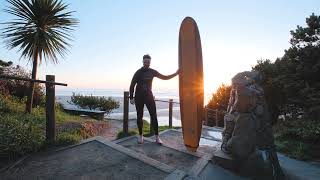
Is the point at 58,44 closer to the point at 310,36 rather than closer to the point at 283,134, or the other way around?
the point at 283,134

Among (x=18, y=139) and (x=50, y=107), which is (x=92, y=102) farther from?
(x=18, y=139)

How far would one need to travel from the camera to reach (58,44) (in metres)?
11.4

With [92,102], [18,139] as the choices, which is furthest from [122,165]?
[92,102]

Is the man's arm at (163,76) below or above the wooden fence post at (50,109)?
above

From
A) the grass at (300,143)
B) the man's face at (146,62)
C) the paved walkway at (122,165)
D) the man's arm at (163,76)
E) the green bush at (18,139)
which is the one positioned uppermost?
the man's face at (146,62)

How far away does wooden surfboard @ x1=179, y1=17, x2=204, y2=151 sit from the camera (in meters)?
6.00

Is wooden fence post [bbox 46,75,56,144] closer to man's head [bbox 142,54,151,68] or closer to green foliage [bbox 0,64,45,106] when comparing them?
man's head [bbox 142,54,151,68]

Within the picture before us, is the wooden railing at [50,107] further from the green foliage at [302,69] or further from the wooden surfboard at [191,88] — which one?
the green foliage at [302,69]

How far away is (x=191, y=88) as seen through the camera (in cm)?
611

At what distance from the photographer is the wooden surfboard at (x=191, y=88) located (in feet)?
19.7

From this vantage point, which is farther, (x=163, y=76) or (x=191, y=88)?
(x=163, y=76)

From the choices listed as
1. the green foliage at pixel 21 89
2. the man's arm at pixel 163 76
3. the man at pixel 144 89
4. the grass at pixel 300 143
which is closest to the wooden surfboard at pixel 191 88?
the man's arm at pixel 163 76

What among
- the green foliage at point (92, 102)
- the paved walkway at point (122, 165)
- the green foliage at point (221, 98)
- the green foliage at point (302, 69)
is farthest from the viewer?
the green foliage at point (221, 98)

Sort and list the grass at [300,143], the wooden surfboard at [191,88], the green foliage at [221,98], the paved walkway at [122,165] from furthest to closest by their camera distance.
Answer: the green foliage at [221,98] < the grass at [300,143] < the wooden surfboard at [191,88] < the paved walkway at [122,165]
